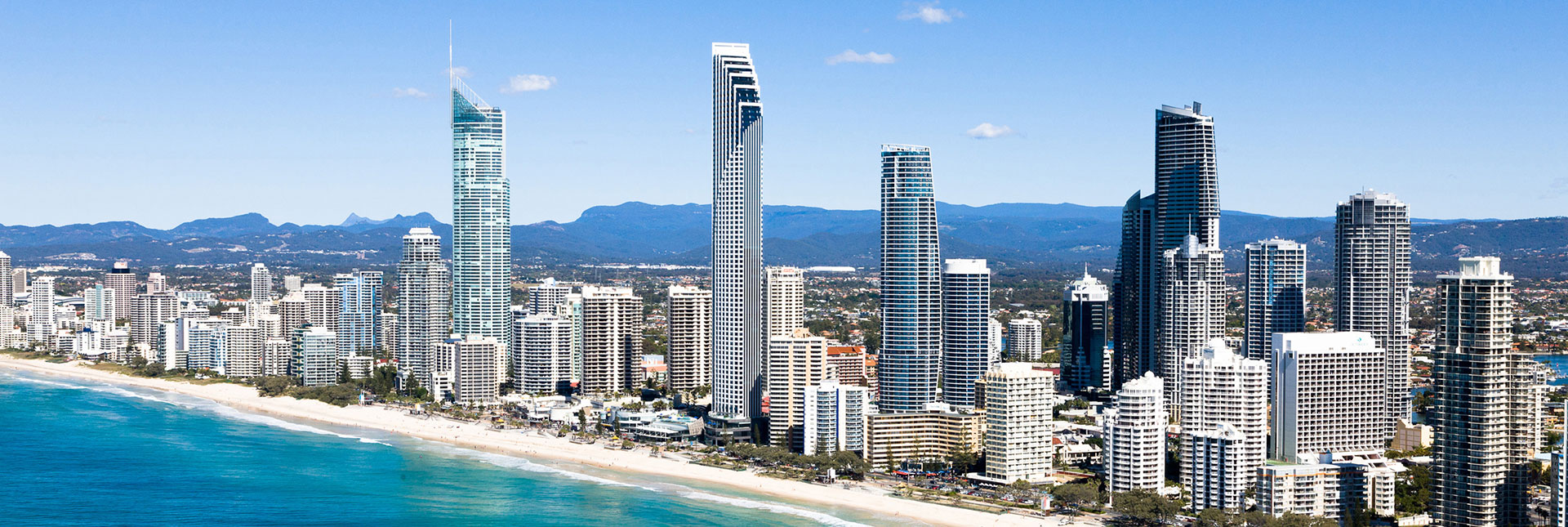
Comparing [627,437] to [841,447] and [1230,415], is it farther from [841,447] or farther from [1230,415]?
[1230,415]

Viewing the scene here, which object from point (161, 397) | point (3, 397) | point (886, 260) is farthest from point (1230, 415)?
point (3, 397)

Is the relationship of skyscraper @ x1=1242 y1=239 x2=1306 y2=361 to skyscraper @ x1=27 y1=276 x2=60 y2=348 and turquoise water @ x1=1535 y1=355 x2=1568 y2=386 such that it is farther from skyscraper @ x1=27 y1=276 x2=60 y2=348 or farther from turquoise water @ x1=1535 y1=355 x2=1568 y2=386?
skyscraper @ x1=27 y1=276 x2=60 y2=348

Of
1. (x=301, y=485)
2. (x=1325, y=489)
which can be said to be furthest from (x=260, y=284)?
(x=1325, y=489)

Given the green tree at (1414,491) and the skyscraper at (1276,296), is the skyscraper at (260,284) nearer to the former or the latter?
the skyscraper at (1276,296)

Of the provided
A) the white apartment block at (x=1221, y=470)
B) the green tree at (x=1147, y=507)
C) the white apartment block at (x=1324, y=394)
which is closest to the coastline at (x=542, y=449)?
the green tree at (x=1147, y=507)

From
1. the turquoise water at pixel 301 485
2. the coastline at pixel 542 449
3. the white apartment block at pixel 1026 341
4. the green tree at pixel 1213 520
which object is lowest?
the turquoise water at pixel 301 485

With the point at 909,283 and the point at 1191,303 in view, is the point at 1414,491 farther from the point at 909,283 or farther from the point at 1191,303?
the point at 1191,303
